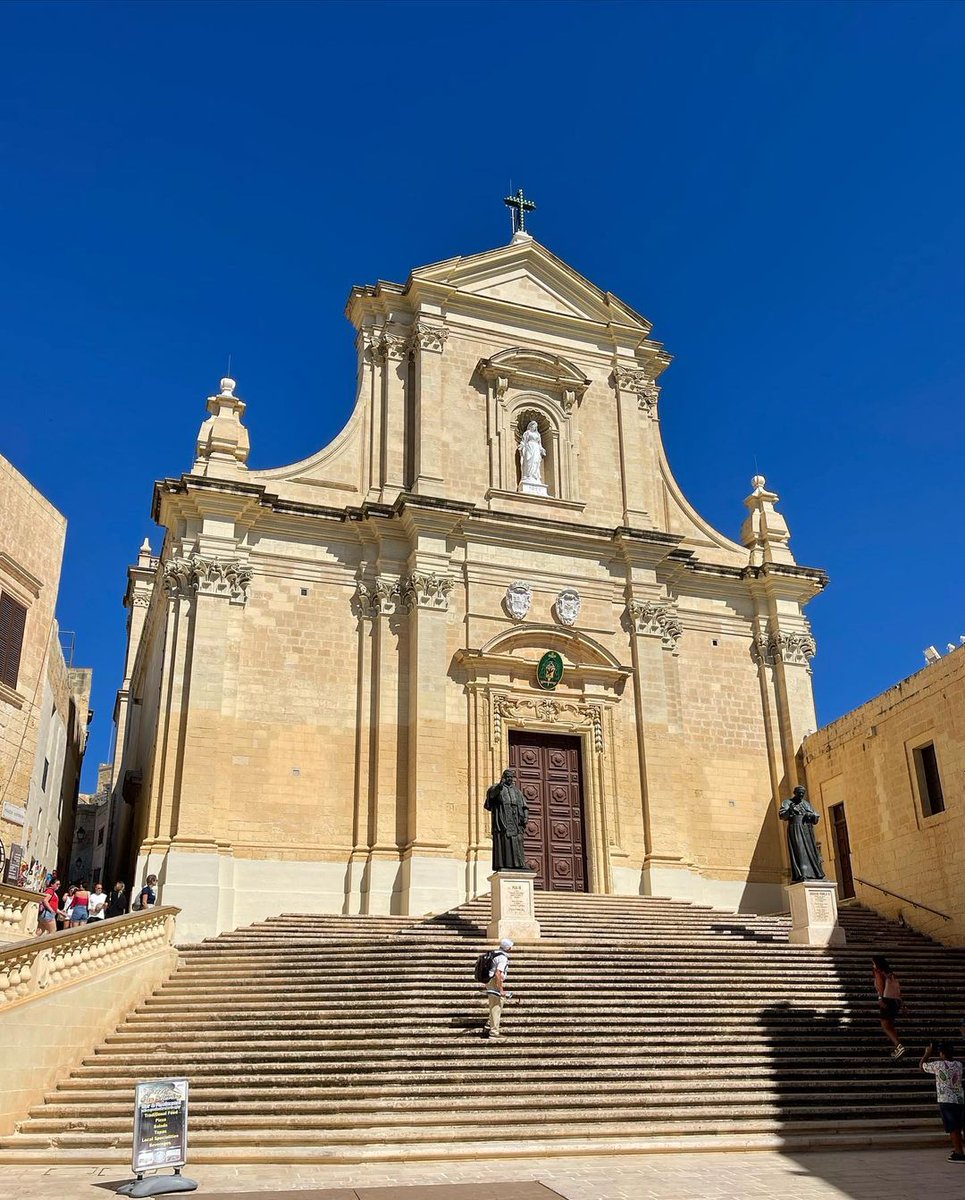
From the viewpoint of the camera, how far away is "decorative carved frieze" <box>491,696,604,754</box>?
73.2 feet

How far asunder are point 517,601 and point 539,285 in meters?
8.86

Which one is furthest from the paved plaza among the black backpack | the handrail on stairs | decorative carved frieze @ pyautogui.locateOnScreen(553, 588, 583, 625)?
decorative carved frieze @ pyautogui.locateOnScreen(553, 588, 583, 625)

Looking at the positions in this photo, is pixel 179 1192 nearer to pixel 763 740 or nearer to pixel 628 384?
pixel 763 740

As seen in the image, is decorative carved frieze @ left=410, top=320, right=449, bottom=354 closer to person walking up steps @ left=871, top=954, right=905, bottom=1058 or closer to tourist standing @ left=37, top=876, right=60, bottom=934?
tourist standing @ left=37, top=876, right=60, bottom=934

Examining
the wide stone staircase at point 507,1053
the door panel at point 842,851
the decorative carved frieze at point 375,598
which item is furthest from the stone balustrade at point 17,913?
the door panel at point 842,851

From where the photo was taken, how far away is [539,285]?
89.0 ft

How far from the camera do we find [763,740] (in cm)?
2527

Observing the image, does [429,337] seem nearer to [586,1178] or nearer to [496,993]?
[496,993]

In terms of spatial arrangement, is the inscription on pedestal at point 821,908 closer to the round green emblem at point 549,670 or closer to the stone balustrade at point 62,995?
the round green emblem at point 549,670

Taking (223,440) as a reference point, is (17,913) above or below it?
below

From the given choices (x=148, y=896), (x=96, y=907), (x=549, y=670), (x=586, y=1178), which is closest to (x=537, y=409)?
(x=549, y=670)

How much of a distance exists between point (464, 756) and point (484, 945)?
241 inches

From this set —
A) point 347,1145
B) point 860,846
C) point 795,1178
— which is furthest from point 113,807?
point 795,1178

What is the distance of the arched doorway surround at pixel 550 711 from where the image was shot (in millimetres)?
21781
